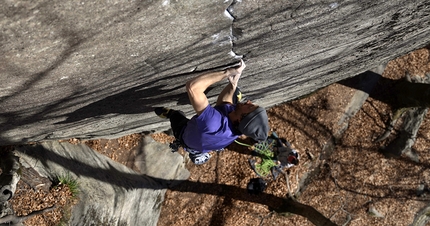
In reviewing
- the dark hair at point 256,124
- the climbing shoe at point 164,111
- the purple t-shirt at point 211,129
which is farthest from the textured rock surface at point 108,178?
the dark hair at point 256,124

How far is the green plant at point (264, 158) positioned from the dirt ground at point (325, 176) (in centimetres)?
19

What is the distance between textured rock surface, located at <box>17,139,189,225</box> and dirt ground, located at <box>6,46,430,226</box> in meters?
0.41

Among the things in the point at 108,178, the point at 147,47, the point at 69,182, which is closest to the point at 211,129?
the point at 147,47

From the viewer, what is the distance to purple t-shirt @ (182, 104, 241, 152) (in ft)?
10.8

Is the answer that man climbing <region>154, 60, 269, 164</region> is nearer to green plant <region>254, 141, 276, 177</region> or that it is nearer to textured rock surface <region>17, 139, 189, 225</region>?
textured rock surface <region>17, 139, 189, 225</region>

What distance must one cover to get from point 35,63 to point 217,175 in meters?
5.39

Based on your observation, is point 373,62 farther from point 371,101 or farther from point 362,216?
point 362,216

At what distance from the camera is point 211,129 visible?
11.0 feet

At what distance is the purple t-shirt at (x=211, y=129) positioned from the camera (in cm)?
330

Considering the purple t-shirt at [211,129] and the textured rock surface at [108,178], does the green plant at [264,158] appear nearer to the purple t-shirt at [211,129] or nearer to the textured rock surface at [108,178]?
the textured rock surface at [108,178]

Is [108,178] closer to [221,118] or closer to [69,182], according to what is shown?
[69,182]

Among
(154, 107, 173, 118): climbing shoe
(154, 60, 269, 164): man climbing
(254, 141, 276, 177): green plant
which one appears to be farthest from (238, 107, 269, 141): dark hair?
(254, 141, 276, 177): green plant

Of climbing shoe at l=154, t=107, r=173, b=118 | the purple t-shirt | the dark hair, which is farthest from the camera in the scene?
climbing shoe at l=154, t=107, r=173, b=118

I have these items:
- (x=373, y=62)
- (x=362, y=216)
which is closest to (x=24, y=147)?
(x=373, y=62)
